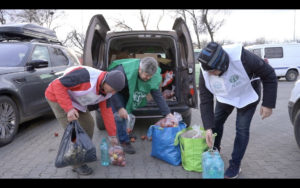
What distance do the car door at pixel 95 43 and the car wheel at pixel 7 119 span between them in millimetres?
1347

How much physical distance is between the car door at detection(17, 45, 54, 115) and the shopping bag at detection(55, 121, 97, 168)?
1996 mm

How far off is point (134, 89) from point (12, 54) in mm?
2642

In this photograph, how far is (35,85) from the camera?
456 cm

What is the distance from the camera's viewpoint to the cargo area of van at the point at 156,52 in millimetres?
4641

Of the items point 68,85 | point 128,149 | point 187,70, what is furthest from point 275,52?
point 68,85

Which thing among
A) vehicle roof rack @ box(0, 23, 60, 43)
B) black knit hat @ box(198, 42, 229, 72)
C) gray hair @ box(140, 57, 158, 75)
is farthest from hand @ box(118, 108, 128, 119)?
vehicle roof rack @ box(0, 23, 60, 43)

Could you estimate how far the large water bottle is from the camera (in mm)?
2580

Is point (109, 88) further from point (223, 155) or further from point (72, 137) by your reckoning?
point (223, 155)

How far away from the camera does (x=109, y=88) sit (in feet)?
8.79

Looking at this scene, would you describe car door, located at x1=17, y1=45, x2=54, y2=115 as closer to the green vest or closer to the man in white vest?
the green vest

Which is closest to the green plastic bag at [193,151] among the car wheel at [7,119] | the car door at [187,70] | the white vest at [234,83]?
the white vest at [234,83]

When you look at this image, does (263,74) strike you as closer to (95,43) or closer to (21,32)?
(95,43)

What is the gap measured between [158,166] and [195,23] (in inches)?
1090
